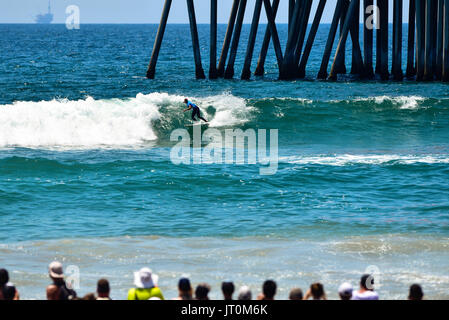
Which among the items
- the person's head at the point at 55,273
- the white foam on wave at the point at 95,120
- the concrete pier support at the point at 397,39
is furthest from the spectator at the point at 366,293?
the concrete pier support at the point at 397,39

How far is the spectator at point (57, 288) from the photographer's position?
7.79 metres

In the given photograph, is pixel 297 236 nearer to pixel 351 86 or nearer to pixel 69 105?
pixel 69 105

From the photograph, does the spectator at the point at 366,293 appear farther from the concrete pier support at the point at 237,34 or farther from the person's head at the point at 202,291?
the concrete pier support at the point at 237,34

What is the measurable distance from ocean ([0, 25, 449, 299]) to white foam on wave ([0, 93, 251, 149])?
7cm

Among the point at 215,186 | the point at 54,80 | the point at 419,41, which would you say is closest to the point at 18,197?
the point at 215,186

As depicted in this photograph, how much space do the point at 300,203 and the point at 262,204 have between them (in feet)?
2.74

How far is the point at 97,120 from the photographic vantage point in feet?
85.6

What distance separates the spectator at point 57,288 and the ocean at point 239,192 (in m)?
2.45

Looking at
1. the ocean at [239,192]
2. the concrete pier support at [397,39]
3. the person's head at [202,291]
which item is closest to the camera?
the person's head at [202,291]

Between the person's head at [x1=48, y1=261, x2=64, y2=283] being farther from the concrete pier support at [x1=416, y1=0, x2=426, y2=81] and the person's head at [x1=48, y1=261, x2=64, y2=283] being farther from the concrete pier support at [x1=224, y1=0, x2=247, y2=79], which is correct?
the concrete pier support at [x1=224, y1=0, x2=247, y2=79]

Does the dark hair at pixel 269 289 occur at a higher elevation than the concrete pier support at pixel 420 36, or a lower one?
lower

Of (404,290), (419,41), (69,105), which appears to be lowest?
(404,290)

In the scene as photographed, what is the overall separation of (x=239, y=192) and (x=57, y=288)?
9.60 metres

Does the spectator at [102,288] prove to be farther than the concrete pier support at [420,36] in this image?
No
